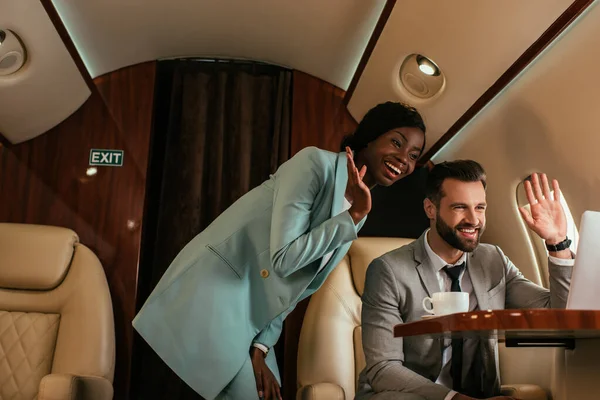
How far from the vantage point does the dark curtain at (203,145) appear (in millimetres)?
3137

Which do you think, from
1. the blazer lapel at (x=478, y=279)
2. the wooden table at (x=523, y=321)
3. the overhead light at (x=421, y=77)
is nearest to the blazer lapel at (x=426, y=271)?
the blazer lapel at (x=478, y=279)

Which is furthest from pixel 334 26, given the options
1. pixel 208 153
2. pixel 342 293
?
pixel 342 293

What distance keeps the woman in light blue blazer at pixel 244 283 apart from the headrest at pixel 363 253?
0.78m

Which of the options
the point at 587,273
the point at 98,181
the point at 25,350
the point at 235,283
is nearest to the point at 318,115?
the point at 98,181

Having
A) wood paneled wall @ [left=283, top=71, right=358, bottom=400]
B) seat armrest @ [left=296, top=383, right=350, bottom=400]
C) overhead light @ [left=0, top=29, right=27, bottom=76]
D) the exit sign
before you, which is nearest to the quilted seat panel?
the exit sign

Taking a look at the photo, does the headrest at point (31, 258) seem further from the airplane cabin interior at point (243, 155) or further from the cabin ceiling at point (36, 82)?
the cabin ceiling at point (36, 82)

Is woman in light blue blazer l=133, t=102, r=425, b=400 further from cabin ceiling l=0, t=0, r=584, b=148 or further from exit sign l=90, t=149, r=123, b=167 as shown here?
exit sign l=90, t=149, r=123, b=167

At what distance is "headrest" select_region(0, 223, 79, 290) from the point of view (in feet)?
8.53

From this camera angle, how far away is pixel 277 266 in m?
1.65

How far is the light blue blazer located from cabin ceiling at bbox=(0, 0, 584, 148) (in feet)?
2.59

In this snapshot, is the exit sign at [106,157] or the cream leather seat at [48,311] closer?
the cream leather seat at [48,311]

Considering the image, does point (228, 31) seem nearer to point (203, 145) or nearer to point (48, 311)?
point (203, 145)

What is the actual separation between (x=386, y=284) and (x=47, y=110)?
1.93 metres

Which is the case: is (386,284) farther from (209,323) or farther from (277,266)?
(209,323)
